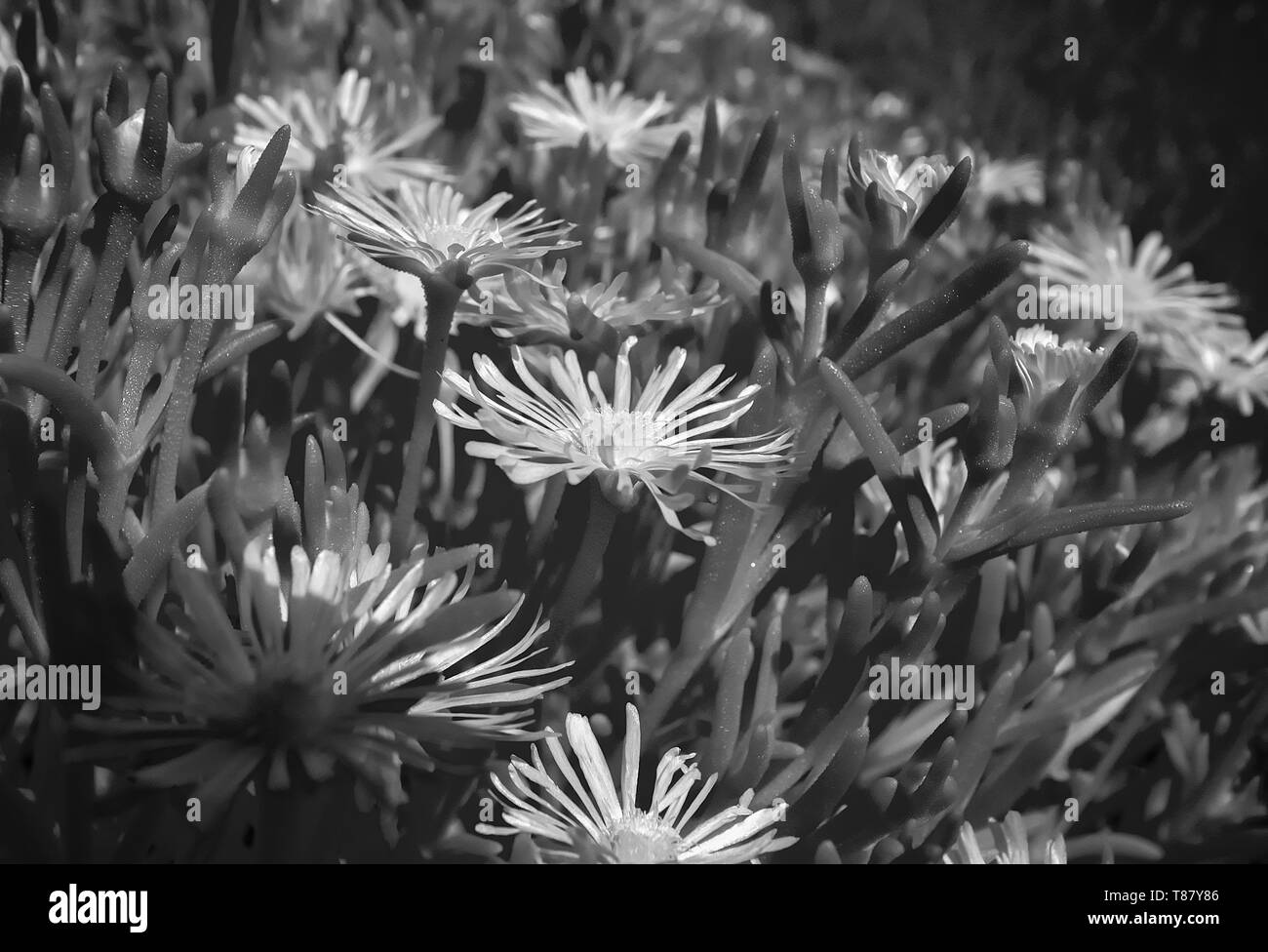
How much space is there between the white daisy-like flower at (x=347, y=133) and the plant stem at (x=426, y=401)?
0.21 m

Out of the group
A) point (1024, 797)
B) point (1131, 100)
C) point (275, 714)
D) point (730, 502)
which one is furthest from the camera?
point (1131, 100)

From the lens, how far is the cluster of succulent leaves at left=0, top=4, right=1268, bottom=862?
0.42 m

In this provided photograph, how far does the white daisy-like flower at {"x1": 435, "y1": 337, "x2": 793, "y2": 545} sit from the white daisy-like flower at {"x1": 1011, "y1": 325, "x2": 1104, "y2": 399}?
0.10 metres

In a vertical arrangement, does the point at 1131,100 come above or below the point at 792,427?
above

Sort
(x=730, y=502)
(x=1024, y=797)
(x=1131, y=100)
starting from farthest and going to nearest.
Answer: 1. (x=1131, y=100)
2. (x=1024, y=797)
3. (x=730, y=502)

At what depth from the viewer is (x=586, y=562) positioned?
1.48 ft

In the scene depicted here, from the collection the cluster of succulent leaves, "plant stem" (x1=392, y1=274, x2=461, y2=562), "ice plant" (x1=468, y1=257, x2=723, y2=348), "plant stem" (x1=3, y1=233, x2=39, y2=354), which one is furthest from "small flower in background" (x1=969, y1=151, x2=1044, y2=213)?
"plant stem" (x1=3, y1=233, x2=39, y2=354)

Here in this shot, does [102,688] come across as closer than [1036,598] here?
Yes

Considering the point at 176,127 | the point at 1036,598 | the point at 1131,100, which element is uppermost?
the point at 1131,100

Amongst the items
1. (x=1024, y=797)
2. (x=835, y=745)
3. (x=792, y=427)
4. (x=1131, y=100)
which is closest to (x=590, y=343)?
(x=792, y=427)

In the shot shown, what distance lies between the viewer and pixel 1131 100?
4.53ft

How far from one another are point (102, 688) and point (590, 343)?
A: 25 centimetres

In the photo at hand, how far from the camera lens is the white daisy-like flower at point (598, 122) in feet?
2.59

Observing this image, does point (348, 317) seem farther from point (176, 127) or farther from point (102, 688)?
point (102, 688)
